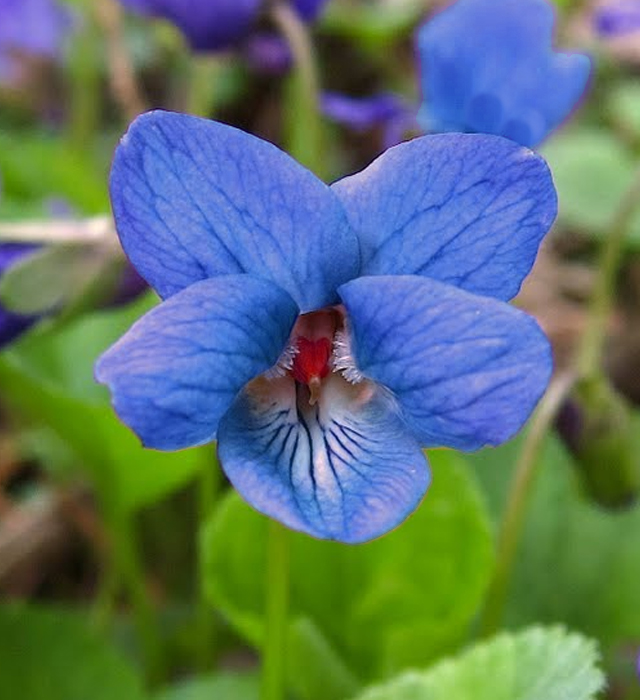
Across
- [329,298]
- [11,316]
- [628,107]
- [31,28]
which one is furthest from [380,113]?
[31,28]

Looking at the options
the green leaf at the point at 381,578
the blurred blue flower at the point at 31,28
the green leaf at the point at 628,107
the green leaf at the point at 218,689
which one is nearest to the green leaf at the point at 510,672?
the green leaf at the point at 381,578

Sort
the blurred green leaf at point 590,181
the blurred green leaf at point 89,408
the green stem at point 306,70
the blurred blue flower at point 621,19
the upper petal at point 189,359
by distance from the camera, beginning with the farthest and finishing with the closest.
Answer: the blurred green leaf at point 590,181
the blurred blue flower at point 621,19
the green stem at point 306,70
the blurred green leaf at point 89,408
the upper petal at point 189,359

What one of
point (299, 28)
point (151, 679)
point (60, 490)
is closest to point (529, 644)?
point (151, 679)

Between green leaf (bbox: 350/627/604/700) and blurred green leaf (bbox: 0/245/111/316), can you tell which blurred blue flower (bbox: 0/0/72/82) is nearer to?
blurred green leaf (bbox: 0/245/111/316)

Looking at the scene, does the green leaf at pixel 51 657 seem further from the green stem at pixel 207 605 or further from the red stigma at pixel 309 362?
the red stigma at pixel 309 362

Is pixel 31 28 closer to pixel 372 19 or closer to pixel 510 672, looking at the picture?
pixel 372 19

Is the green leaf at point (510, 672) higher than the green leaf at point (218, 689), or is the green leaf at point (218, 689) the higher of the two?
the green leaf at point (510, 672)

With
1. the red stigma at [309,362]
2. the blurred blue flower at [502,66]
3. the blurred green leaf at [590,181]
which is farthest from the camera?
the blurred green leaf at [590,181]
